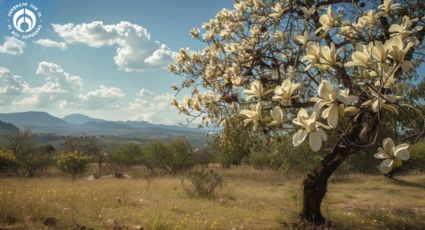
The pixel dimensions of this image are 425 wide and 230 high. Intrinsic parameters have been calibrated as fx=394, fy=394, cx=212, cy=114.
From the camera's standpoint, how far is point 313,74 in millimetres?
4484

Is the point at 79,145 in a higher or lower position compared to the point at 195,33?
lower

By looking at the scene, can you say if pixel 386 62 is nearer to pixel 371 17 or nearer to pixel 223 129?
pixel 371 17

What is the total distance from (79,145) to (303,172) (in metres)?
30.5

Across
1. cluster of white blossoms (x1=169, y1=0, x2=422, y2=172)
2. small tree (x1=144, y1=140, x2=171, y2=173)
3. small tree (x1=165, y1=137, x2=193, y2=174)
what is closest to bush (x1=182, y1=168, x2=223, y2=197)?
cluster of white blossoms (x1=169, y1=0, x2=422, y2=172)

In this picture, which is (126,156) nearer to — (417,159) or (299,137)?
(417,159)

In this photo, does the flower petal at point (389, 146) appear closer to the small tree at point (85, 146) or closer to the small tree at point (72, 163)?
the small tree at point (72, 163)

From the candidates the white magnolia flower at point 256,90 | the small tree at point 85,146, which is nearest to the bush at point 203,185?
the white magnolia flower at point 256,90

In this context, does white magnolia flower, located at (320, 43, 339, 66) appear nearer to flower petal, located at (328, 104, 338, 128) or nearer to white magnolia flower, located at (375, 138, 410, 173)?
flower petal, located at (328, 104, 338, 128)

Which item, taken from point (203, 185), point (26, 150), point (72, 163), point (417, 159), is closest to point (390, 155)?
point (203, 185)

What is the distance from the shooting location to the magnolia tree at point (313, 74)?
2057 mm

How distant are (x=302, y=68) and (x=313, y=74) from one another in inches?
72.3

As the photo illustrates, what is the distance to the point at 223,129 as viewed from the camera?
6.83 m

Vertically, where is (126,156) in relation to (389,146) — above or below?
below

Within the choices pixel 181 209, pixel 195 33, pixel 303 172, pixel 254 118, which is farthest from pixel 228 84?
pixel 303 172
